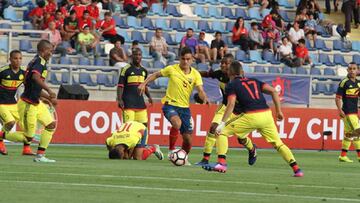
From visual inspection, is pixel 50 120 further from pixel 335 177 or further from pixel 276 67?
pixel 276 67

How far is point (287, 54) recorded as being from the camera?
36719 mm

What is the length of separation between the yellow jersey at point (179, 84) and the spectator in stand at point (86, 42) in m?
11.7

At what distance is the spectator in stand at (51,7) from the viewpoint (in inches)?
1315

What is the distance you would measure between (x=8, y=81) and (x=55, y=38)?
33.5 ft

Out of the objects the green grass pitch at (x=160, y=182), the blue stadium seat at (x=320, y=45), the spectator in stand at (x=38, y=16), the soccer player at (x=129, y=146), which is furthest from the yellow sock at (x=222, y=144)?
the blue stadium seat at (x=320, y=45)

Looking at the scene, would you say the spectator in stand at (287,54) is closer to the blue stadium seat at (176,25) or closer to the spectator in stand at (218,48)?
the spectator in stand at (218,48)

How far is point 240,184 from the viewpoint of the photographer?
1539 centimetres

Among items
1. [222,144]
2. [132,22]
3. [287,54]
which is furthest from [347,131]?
[132,22]

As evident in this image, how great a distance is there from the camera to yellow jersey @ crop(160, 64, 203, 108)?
2119cm

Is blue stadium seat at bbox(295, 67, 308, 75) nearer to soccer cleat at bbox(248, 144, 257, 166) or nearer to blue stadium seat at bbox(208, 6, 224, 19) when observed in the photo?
blue stadium seat at bbox(208, 6, 224, 19)

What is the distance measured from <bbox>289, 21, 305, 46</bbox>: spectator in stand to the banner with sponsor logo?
14.3 ft

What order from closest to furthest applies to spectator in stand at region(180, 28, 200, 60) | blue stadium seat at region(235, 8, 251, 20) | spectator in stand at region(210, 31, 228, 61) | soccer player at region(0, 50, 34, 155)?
1. soccer player at region(0, 50, 34, 155)
2. spectator in stand at region(180, 28, 200, 60)
3. spectator in stand at region(210, 31, 228, 61)
4. blue stadium seat at region(235, 8, 251, 20)

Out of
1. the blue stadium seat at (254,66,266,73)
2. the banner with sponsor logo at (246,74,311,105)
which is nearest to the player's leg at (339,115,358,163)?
the banner with sponsor logo at (246,74,311,105)

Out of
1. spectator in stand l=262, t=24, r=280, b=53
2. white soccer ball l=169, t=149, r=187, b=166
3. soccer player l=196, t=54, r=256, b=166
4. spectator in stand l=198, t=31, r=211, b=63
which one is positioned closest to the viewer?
white soccer ball l=169, t=149, r=187, b=166
